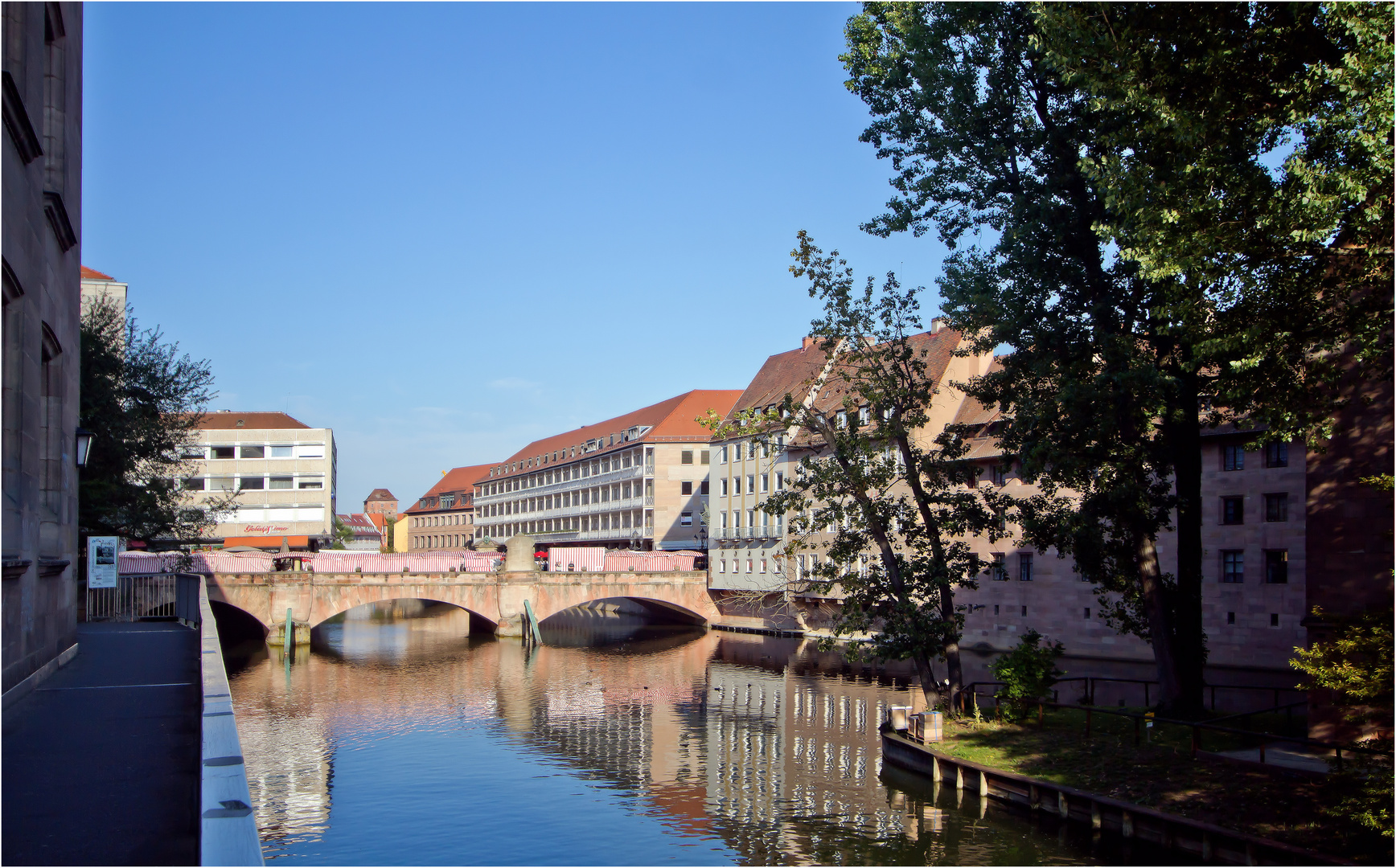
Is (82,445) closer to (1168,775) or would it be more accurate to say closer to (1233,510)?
(1168,775)

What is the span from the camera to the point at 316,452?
283 feet

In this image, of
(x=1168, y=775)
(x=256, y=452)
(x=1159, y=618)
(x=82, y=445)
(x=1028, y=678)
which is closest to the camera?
(x=82, y=445)

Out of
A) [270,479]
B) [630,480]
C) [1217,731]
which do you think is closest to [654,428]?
[630,480]

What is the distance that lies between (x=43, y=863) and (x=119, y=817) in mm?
970

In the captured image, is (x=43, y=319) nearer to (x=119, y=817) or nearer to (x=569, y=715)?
(x=119, y=817)

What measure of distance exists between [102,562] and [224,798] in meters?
16.0

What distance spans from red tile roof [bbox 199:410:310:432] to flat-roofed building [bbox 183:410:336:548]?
1047 cm

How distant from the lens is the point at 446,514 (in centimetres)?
16000

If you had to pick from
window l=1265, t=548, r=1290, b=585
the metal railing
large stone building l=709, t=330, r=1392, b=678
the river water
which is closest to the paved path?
the river water

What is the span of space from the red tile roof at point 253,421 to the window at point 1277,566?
7731 cm

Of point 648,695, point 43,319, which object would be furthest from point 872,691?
point 43,319

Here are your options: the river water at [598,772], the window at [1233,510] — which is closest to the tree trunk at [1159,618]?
the river water at [598,772]

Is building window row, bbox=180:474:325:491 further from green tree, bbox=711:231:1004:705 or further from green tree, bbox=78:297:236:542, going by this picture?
green tree, bbox=711:231:1004:705

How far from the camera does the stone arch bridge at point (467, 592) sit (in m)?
58.3
